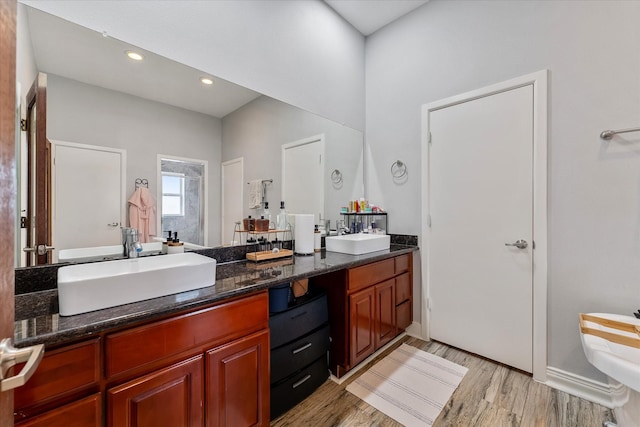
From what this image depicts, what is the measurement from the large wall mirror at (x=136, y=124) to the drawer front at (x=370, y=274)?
0.70 meters

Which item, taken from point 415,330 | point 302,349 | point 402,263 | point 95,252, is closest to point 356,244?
point 402,263

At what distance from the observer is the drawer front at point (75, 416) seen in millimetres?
782

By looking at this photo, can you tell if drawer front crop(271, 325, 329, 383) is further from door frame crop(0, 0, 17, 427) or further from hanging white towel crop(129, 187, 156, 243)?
door frame crop(0, 0, 17, 427)

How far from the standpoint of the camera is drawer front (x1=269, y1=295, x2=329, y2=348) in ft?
4.93

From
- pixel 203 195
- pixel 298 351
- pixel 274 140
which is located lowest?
pixel 298 351

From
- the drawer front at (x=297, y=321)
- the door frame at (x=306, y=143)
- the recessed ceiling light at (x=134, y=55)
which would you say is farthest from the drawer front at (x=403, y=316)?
the recessed ceiling light at (x=134, y=55)

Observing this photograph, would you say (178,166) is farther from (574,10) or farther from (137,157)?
(574,10)

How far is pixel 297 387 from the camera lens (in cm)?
162

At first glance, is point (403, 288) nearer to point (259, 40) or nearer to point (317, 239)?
point (317, 239)

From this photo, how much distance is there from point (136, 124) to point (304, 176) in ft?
3.93

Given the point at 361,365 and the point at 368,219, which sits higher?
the point at 368,219

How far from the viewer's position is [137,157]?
4.85 ft

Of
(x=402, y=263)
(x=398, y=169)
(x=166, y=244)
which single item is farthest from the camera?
(x=398, y=169)

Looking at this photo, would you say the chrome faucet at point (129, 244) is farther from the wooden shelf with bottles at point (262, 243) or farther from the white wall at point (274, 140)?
the white wall at point (274, 140)
